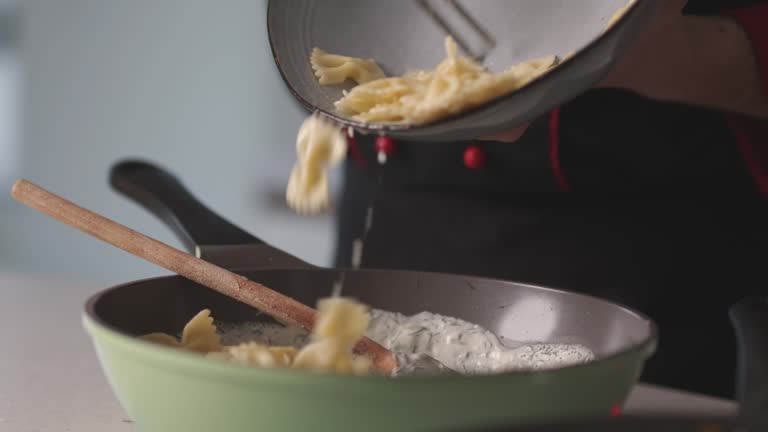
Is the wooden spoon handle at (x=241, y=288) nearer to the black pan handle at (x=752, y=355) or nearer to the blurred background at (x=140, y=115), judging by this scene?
the black pan handle at (x=752, y=355)

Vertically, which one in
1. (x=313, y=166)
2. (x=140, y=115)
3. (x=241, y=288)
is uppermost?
(x=313, y=166)

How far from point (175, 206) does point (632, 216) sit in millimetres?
577

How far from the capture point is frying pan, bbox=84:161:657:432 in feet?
1.48

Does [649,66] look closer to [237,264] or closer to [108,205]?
[237,264]

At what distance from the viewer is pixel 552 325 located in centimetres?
75

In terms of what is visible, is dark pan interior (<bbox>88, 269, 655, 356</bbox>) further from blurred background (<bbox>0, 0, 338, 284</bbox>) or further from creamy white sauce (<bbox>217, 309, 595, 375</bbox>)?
blurred background (<bbox>0, 0, 338, 284</bbox>)

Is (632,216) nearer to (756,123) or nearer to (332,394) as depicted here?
(756,123)

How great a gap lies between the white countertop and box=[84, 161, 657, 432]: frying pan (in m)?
0.09

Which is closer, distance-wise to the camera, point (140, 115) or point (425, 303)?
point (425, 303)

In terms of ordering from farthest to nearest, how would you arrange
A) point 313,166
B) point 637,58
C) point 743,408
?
point 637,58 < point 313,166 < point 743,408

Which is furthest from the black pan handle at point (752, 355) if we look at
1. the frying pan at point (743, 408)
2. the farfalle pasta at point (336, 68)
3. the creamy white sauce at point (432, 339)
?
the farfalle pasta at point (336, 68)

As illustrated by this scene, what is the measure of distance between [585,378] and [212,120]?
10.1 feet

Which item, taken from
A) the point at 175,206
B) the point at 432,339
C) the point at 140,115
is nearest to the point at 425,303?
the point at 432,339

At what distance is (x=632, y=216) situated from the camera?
1.14 meters
